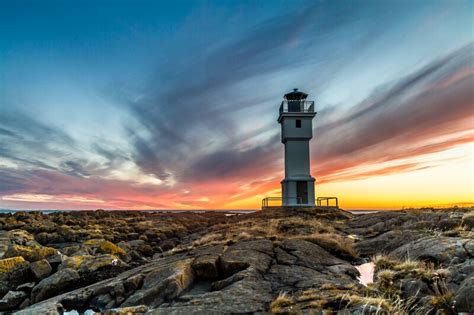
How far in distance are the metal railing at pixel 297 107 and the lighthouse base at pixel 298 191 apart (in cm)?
835

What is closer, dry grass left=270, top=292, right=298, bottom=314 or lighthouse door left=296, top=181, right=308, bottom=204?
dry grass left=270, top=292, right=298, bottom=314

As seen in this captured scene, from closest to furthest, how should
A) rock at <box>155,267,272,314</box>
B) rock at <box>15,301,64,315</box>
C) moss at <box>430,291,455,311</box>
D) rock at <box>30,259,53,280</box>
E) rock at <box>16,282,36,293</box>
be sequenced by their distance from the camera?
moss at <box>430,291,455,311</box>
rock at <box>155,267,272,314</box>
rock at <box>15,301,64,315</box>
rock at <box>16,282,36,293</box>
rock at <box>30,259,53,280</box>

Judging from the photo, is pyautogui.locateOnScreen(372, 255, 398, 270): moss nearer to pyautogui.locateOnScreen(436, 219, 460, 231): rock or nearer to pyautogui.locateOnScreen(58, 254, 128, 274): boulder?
pyautogui.locateOnScreen(436, 219, 460, 231): rock

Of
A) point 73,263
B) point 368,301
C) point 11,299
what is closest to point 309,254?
point 368,301

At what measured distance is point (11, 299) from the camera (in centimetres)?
962

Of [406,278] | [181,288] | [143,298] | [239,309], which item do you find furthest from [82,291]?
[406,278]

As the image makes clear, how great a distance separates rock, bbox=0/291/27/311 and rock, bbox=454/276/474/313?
38.9ft

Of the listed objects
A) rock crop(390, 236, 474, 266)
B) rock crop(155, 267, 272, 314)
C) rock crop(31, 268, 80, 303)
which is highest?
rock crop(390, 236, 474, 266)

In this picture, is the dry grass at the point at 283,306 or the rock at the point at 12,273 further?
the rock at the point at 12,273

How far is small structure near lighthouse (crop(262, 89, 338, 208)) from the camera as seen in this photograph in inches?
1280

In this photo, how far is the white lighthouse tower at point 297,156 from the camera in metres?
32.5

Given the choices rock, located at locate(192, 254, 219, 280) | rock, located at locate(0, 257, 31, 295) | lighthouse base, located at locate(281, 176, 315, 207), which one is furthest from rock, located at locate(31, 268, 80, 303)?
lighthouse base, located at locate(281, 176, 315, 207)

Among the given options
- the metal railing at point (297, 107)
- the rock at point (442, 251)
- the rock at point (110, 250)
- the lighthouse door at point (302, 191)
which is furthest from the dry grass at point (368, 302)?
the metal railing at point (297, 107)

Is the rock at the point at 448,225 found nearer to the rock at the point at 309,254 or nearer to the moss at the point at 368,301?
the rock at the point at 309,254
